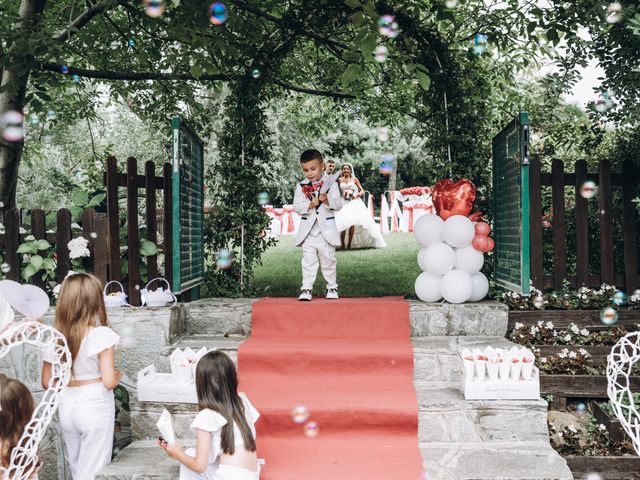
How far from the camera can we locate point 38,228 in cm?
581

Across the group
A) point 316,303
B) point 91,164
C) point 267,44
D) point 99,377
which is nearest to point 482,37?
point 267,44

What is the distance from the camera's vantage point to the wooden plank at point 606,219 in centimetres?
617

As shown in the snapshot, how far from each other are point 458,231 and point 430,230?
0.98ft

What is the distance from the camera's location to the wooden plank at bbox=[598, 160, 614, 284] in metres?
6.17

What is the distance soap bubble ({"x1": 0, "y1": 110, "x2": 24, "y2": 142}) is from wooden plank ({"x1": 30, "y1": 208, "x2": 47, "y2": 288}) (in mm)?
2088

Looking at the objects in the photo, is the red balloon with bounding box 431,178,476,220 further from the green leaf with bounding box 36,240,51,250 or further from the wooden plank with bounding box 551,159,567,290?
the green leaf with bounding box 36,240,51,250

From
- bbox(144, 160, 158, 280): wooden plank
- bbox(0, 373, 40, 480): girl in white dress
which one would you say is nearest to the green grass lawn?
bbox(144, 160, 158, 280): wooden plank

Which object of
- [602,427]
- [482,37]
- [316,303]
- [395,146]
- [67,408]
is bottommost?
[602,427]

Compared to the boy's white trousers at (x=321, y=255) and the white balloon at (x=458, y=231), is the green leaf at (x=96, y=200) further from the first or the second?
the white balloon at (x=458, y=231)

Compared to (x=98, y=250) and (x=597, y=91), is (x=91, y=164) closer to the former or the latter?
(x=98, y=250)

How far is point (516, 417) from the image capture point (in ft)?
14.3

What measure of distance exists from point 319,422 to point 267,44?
14.2 ft

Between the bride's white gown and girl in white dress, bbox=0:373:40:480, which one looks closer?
girl in white dress, bbox=0:373:40:480

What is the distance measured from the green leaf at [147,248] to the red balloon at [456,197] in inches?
109
